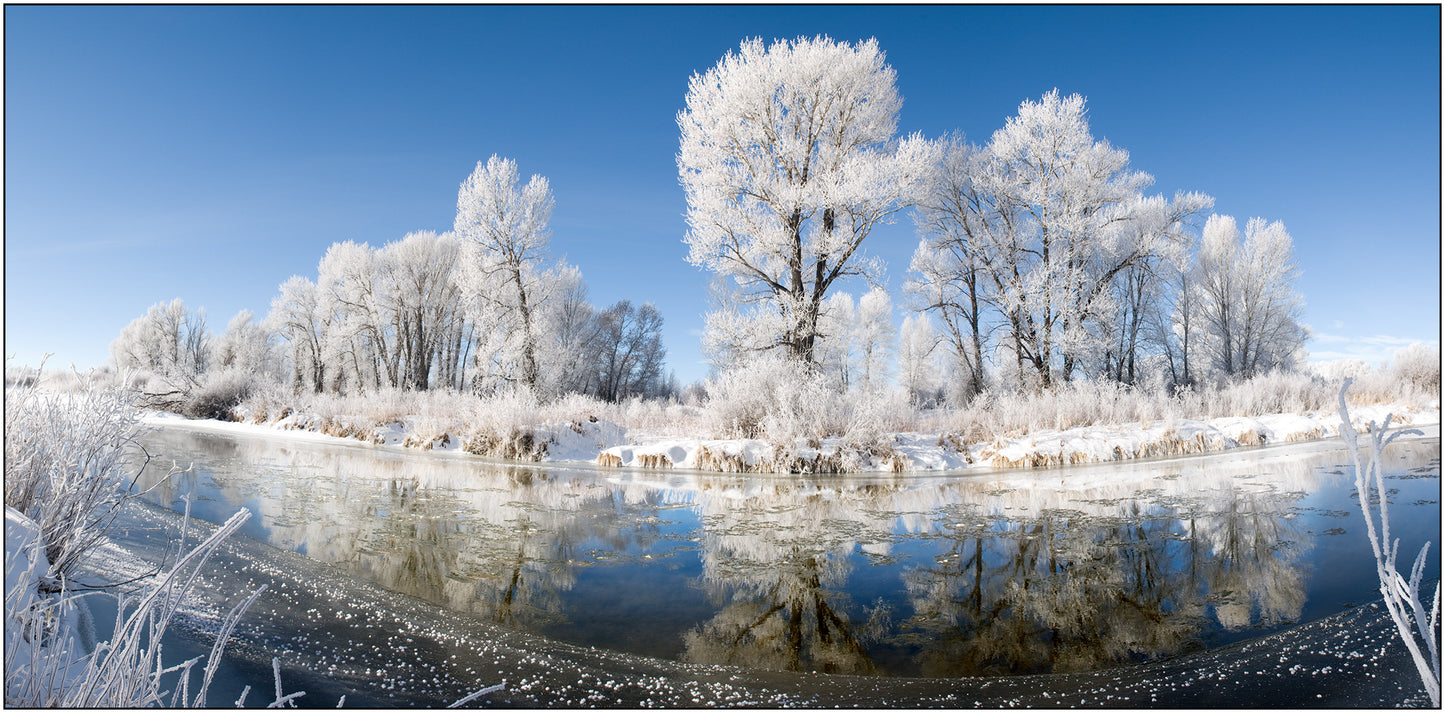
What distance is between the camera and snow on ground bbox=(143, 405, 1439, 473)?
Result: 10.1 m

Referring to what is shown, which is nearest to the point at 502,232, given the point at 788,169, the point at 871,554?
the point at 788,169

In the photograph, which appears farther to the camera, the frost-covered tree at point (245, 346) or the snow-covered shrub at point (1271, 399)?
the frost-covered tree at point (245, 346)

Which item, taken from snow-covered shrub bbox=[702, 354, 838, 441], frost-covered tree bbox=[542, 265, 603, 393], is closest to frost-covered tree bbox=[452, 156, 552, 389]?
frost-covered tree bbox=[542, 265, 603, 393]

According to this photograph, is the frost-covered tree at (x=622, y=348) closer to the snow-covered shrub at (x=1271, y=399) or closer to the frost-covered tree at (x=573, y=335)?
Result: the frost-covered tree at (x=573, y=335)

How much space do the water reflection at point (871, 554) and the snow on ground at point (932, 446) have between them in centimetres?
132

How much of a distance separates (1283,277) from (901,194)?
76.6 feet

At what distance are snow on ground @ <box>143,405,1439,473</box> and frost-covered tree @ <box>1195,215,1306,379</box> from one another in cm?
1509

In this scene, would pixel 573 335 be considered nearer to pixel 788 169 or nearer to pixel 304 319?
pixel 304 319

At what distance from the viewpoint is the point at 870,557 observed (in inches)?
187

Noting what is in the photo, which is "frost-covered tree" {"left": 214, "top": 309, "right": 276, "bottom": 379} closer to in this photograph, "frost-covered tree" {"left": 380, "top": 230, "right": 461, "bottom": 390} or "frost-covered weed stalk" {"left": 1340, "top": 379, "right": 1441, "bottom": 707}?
"frost-covered tree" {"left": 380, "top": 230, "right": 461, "bottom": 390}

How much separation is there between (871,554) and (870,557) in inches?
3.1

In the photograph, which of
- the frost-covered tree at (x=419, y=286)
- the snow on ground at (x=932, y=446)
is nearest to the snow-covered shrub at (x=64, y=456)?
the snow on ground at (x=932, y=446)

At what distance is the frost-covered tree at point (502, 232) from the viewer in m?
19.1

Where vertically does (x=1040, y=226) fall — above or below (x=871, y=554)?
above
